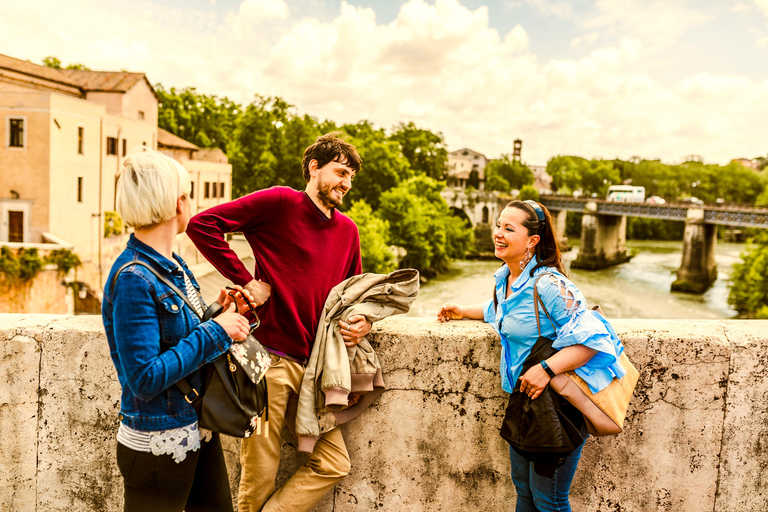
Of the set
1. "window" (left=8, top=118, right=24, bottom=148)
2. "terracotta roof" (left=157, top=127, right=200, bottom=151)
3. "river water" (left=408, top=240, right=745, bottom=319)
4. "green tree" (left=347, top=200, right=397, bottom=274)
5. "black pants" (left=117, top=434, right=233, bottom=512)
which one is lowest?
"river water" (left=408, top=240, right=745, bottom=319)

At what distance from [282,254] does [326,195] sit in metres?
0.33

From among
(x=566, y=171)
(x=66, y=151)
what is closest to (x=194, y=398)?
(x=66, y=151)

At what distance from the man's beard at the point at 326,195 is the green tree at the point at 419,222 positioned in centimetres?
3923

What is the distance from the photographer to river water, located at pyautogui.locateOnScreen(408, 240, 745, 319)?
36.1 metres

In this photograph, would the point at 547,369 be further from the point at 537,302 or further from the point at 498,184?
the point at 498,184

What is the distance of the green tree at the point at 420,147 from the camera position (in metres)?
59.4

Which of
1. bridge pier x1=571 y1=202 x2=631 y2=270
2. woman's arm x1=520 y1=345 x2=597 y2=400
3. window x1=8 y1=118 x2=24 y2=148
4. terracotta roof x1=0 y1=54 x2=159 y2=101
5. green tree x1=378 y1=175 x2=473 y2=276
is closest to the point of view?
woman's arm x1=520 y1=345 x2=597 y2=400

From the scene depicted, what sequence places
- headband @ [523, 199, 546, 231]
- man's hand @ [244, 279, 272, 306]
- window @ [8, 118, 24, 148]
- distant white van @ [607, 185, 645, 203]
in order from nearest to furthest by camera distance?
man's hand @ [244, 279, 272, 306], headband @ [523, 199, 546, 231], window @ [8, 118, 24, 148], distant white van @ [607, 185, 645, 203]

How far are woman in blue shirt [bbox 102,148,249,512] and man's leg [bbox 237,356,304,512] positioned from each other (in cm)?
43

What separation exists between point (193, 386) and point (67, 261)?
24.8 m

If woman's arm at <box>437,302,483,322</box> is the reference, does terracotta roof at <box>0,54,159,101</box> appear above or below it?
above

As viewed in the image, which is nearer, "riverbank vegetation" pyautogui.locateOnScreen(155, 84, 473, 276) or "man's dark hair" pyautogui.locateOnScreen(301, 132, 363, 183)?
"man's dark hair" pyautogui.locateOnScreen(301, 132, 363, 183)

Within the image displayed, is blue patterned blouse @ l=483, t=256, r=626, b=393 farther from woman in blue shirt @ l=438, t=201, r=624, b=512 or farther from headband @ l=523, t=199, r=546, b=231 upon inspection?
headband @ l=523, t=199, r=546, b=231

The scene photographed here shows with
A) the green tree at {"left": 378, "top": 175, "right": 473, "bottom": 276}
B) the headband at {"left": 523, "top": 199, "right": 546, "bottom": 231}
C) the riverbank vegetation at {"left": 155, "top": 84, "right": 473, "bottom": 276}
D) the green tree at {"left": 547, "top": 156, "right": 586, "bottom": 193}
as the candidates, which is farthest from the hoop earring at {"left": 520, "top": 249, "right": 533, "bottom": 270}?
the green tree at {"left": 547, "top": 156, "right": 586, "bottom": 193}
